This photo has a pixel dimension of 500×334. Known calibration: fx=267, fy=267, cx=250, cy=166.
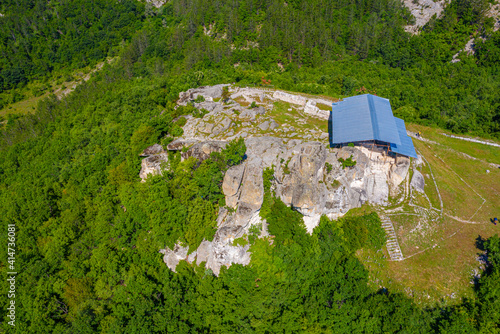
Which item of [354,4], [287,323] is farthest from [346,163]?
[354,4]

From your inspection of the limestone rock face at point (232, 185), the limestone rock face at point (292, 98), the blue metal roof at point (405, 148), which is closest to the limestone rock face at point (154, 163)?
the limestone rock face at point (232, 185)

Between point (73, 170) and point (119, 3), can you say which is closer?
point (73, 170)

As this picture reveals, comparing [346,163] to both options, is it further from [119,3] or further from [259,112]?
[119,3]

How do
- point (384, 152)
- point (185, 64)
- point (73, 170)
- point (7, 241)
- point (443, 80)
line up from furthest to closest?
point (185, 64), point (443, 80), point (73, 170), point (7, 241), point (384, 152)

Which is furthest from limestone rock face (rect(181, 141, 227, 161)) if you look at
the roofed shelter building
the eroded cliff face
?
the roofed shelter building

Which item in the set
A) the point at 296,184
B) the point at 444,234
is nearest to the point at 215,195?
the point at 296,184
